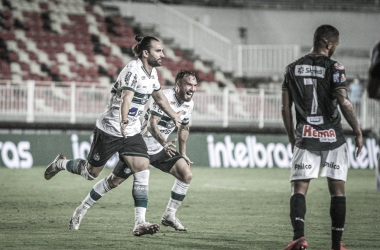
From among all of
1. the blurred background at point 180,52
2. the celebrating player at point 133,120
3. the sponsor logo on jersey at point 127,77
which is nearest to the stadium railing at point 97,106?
the blurred background at point 180,52

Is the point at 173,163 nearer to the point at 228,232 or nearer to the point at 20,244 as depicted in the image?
the point at 228,232

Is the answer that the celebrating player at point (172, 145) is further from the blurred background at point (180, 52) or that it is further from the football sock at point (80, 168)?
the blurred background at point (180, 52)

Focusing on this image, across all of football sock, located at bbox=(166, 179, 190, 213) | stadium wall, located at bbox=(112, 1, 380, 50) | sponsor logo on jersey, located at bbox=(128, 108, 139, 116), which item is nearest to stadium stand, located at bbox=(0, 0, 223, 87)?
stadium wall, located at bbox=(112, 1, 380, 50)

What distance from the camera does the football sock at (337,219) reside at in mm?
6789

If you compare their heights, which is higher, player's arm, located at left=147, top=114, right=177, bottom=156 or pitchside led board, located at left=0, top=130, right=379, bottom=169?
player's arm, located at left=147, top=114, right=177, bottom=156

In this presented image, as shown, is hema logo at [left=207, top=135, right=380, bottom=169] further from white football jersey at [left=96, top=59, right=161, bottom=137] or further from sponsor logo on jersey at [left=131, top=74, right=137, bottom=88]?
sponsor logo on jersey at [left=131, top=74, right=137, bottom=88]

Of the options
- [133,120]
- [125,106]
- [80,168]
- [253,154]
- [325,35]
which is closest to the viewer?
[325,35]

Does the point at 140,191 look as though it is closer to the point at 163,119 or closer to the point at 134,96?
the point at 134,96

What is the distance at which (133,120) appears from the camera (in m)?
8.27

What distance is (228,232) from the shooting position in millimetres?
8328

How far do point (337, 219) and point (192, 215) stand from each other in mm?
3616

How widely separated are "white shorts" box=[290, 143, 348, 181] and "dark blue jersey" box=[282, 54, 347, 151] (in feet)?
0.20

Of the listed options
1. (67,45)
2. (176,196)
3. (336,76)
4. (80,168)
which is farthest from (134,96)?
(67,45)

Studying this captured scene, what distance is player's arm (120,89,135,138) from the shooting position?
25.8 ft
